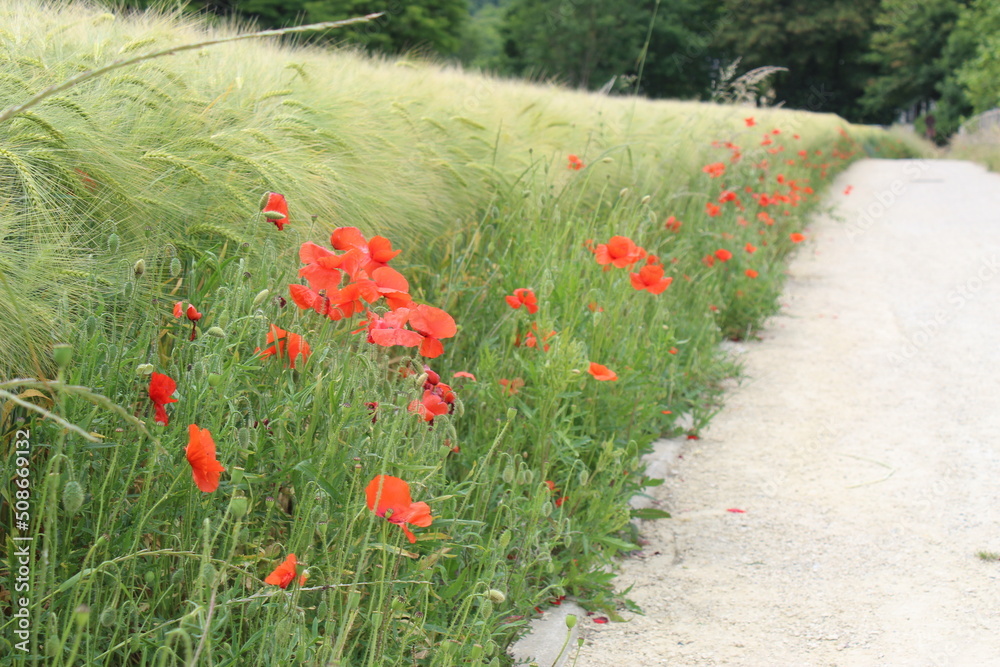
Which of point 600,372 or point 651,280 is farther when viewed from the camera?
point 651,280

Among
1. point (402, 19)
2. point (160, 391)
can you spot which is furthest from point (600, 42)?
point (160, 391)

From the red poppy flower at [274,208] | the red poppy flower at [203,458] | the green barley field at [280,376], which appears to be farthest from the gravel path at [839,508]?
the red poppy flower at [274,208]

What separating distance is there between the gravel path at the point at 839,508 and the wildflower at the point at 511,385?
0.61 metres

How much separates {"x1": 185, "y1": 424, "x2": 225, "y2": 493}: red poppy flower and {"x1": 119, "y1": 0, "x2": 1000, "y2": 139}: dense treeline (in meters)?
23.9

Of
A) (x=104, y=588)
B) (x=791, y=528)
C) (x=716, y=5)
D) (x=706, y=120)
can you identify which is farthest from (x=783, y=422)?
(x=716, y=5)

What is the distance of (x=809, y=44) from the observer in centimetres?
4122

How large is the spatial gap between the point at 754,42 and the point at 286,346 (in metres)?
44.6

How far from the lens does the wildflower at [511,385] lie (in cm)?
219

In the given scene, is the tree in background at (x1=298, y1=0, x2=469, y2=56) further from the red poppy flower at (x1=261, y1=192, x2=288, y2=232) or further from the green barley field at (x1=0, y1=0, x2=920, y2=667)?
the red poppy flower at (x1=261, y1=192, x2=288, y2=232)

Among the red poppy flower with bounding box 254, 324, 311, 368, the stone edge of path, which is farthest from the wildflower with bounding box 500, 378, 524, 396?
the red poppy flower with bounding box 254, 324, 311, 368

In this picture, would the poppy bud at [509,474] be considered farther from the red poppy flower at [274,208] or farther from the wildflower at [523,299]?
the red poppy flower at [274,208]

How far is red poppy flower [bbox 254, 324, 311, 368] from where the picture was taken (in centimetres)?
152

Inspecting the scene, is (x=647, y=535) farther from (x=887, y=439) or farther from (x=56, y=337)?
(x=56, y=337)

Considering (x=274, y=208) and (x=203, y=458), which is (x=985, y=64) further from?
(x=203, y=458)
